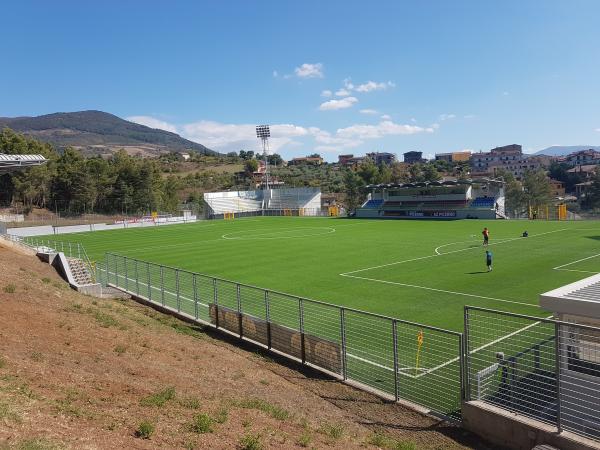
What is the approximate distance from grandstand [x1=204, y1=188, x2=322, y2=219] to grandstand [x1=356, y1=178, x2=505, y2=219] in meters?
19.1

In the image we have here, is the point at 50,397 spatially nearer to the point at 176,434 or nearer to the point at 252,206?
the point at 176,434

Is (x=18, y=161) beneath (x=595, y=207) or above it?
above

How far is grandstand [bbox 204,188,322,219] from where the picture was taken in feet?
337

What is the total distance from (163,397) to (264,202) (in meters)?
103

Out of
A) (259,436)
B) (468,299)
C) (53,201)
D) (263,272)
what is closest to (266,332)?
(259,436)

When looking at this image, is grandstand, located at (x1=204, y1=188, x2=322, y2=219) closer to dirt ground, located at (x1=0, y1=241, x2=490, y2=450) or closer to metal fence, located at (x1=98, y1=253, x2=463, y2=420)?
metal fence, located at (x1=98, y1=253, x2=463, y2=420)

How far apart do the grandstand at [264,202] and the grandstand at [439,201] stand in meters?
19.1

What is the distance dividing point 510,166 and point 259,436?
21298cm

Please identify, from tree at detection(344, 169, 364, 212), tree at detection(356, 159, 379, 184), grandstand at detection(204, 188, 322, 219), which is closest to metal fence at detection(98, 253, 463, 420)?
grandstand at detection(204, 188, 322, 219)

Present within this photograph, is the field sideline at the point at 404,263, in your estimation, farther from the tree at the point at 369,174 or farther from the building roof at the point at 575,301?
the tree at the point at 369,174

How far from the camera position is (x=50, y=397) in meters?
7.53

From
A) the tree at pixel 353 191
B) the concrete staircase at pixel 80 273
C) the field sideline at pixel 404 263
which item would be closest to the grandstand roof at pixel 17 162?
the concrete staircase at pixel 80 273

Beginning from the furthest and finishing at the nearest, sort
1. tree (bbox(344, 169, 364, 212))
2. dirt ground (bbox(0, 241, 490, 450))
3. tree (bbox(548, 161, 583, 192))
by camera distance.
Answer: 1. tree (bbox(548, 161, 583, 192))
2. tree (bbox(344, 169, 364, 212))
3. dirt ground (bbox(0, 241, 490, 450))

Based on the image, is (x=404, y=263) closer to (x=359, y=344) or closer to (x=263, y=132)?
(x=359, y=344)
